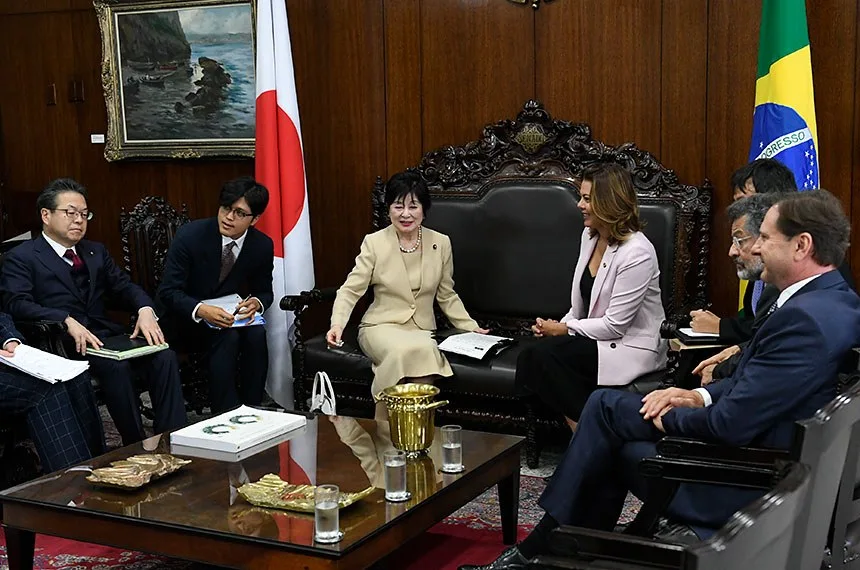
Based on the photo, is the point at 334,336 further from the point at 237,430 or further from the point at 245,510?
the point at 245,510

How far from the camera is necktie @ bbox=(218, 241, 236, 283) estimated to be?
542 centimetres

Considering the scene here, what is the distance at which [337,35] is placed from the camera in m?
6.17

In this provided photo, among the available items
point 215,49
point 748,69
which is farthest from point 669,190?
point 215,49

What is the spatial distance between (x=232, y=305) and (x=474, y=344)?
1.26 meters

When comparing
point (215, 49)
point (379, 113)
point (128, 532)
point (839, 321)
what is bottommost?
point (128, 532)

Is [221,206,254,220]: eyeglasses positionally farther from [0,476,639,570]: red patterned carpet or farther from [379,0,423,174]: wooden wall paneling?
[0,476,639,570]: red patterned carpet

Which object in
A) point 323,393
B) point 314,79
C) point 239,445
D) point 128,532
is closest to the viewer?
point 128,532

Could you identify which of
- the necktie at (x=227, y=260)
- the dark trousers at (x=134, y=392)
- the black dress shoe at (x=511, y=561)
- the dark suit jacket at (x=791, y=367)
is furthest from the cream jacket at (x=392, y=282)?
the dark suit jacket at (x=791, y=367)

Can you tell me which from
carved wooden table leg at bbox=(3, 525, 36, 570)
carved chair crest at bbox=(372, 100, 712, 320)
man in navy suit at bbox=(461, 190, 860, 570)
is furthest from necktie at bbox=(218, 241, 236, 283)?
man in navy suit at bbox=(461, 190, 860, 570)

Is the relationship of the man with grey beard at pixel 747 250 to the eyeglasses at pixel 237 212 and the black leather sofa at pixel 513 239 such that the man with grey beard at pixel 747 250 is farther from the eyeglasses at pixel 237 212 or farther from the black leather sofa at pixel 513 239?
the eyeglasses at pixel 237 212

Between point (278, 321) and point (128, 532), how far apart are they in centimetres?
283

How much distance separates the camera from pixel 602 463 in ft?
10.5

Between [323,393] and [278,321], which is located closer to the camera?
[323,393]

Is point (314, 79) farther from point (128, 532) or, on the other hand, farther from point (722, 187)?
point (128, 532)
